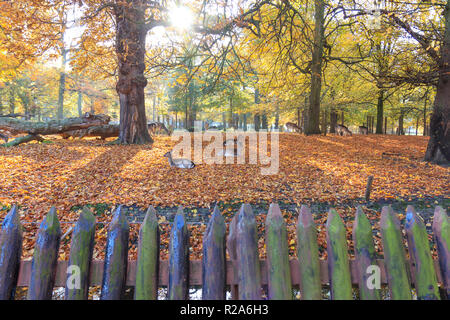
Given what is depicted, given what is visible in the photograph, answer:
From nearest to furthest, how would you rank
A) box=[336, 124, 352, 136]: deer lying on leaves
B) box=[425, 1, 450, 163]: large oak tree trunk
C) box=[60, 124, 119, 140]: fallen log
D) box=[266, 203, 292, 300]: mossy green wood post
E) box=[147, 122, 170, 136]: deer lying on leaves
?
box=[266, 203, 292, 300]: mossy green wood post, box=[425, 1, 450, 163]: large oak tree trunk, box=[60, 124, 119, 140]: fallen log, box=[147, 122, 170, 136]: deer lying on leaves, box=[336, 124, 352, 136]: deer lying on leaves

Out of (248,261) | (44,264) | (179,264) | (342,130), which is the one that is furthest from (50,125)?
(342,130)

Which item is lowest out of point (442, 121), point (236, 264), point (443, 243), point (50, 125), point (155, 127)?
point (236, 264)

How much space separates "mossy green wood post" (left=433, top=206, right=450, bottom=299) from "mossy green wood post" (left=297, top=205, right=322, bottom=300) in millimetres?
814

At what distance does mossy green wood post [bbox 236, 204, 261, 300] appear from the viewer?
139cm

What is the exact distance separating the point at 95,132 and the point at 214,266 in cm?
1299

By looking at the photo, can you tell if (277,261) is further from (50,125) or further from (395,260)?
(50,125)

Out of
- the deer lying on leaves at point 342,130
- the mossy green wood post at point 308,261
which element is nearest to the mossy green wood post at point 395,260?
the mossy green wood post at point 308,261

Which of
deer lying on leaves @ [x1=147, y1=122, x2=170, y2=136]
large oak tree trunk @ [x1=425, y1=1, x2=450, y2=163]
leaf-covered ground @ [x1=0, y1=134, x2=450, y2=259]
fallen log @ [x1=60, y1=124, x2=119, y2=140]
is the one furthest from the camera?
deer lying on leaves @ [x1=147, y1=122, x2=170, y2=136]

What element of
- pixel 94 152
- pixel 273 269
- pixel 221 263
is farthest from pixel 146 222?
pixel 94 152

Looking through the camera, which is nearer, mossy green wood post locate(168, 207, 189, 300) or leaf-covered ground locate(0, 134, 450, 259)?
mossy green wood post locate(168, 207, 189, 300)

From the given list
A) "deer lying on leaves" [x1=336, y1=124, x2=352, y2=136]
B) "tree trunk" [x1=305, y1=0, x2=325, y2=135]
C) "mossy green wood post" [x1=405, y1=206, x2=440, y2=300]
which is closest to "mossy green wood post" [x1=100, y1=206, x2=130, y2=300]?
"mossy green wood post" [x1=405, y1=206, x2=440, y2=300]

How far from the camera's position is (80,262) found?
56.4 inches

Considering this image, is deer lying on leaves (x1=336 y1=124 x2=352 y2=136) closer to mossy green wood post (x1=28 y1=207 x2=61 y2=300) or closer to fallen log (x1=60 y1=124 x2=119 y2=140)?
fallen log (x1=60 y1=124 x2=119 y2=140)
